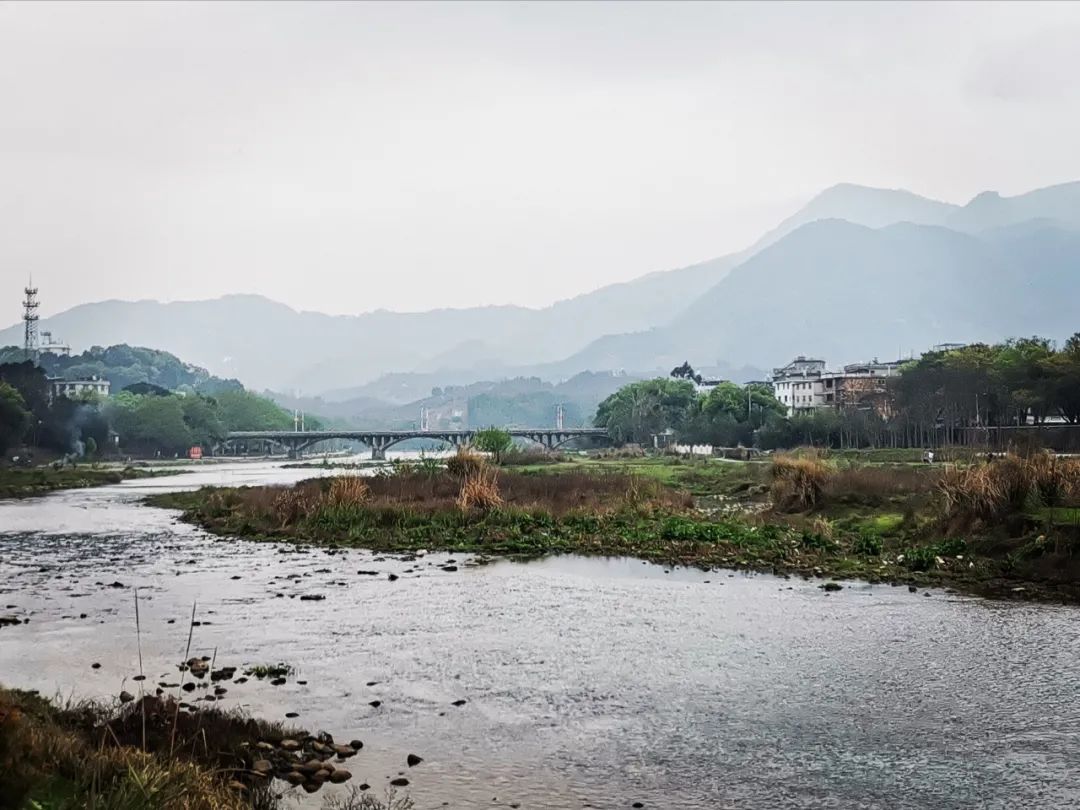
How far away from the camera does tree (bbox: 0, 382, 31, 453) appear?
10638 centimetres

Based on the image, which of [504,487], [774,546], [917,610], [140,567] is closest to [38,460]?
[504,487]

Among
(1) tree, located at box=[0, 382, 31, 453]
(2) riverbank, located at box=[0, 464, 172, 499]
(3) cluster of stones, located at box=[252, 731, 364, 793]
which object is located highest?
(1) tree, located at box=[0, 382, 31, 453]

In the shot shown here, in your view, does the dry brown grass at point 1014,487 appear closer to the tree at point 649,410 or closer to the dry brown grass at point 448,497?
the dry brown grass at point 448,497

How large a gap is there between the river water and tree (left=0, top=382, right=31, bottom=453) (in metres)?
89.0

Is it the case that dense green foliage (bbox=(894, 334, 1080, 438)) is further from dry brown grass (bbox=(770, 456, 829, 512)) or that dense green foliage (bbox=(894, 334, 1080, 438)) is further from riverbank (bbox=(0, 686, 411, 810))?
riverbank (bbox=(0, 686, 411, 810))

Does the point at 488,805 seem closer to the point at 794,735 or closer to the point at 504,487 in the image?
the point at 794,735

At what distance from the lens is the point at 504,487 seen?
49031 millimetres

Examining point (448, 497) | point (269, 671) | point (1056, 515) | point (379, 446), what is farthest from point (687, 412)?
point (269, 671)

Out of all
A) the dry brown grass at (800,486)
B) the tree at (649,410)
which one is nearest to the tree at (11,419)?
the tree at (649,410)

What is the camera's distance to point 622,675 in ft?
53.1

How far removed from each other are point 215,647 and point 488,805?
9.64 metres

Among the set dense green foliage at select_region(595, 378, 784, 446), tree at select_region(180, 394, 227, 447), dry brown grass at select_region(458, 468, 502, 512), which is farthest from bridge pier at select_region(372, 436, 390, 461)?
dry brown grass at select_region(458, 468, 502, 512)

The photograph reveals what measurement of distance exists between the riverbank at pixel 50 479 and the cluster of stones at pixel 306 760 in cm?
7161

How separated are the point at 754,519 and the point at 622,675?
20893mm
